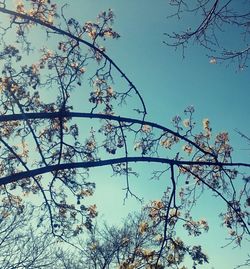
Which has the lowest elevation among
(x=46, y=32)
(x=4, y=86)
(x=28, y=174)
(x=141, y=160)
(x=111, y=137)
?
(x=28, y=174)

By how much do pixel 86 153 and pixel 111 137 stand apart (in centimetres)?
69

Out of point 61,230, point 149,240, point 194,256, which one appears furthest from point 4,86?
point 149,240

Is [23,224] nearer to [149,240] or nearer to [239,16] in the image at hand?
[149,240]

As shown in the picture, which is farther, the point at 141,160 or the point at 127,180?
the point at 127,180

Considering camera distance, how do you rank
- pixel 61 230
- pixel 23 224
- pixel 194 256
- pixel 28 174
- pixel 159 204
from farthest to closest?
1. pixel 23 224
2. pixel 61 230
3. pixel 159 204
4. pixel 194 256
5. pixel 28 174

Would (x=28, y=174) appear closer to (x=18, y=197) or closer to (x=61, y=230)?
(x=61, y=230)

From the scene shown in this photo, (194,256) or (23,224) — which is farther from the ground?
(23,224)

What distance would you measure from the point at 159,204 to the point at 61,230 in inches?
86.7

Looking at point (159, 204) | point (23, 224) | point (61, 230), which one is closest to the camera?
point (159, 204)

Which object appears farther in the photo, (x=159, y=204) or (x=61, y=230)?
(x=61, y=230)

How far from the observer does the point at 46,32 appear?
7508mm

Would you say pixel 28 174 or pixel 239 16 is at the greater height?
pixel 239 16

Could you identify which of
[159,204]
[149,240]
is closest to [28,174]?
[159,204]

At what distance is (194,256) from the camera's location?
634 centimetres
